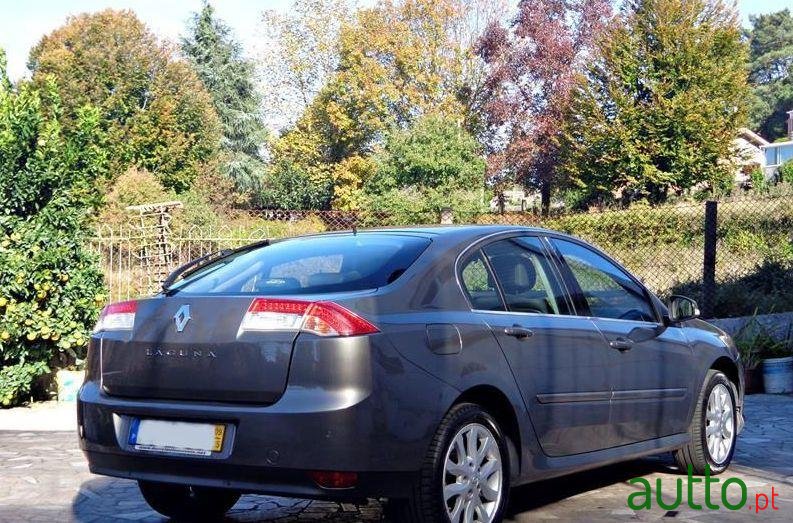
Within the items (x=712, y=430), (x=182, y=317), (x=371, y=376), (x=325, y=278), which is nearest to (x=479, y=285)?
(x=325, y=278)

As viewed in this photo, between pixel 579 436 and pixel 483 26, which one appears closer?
pixel 579 436

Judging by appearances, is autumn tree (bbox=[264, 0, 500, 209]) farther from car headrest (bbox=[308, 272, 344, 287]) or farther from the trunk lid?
the trunk lid

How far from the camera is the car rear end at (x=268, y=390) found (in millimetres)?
4176

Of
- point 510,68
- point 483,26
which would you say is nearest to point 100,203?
point 510,68

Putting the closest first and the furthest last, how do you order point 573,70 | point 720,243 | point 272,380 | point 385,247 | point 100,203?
point 272,380, point 385,247, point 100,203, point 720,243, point 573,70

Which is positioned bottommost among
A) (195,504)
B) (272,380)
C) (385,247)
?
(195,504)

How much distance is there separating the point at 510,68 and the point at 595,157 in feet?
33.9

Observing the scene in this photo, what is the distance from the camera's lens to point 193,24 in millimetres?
61219

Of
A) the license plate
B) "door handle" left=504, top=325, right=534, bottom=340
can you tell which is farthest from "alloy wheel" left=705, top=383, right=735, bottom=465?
the license plate

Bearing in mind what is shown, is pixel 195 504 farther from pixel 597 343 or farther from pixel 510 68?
pixel 510 68

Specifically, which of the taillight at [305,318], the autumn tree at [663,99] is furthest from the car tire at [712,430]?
the autumn tree at [663,99]

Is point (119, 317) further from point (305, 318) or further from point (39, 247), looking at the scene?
point (39, 247)

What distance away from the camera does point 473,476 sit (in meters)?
4.63

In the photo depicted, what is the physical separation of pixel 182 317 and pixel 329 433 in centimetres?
95
